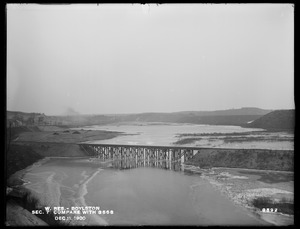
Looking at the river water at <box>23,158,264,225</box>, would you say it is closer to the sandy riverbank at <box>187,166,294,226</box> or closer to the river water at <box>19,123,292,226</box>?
the river water at <box>19,123,292,226</box>

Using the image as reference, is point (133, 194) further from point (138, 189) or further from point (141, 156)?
point (141, 156)

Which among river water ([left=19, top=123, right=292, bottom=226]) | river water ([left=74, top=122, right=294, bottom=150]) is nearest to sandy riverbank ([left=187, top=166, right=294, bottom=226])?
river water ([left=19, top=123, right=292, bottom=226])

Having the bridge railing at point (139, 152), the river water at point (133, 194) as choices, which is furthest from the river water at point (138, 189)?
the bridge railing at point (139, 152)

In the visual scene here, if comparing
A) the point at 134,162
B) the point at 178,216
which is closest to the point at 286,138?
the point at 178,216

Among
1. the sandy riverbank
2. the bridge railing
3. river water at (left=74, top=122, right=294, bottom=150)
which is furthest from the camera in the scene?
the bridge railing

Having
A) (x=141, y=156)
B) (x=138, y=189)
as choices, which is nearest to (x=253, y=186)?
(x=138, y=189)

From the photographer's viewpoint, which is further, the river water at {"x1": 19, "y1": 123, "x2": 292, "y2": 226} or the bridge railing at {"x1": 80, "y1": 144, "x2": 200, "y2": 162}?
the bridge railing at {"x1": 80, "y1": 144, "x2": 200, "y2": 162}

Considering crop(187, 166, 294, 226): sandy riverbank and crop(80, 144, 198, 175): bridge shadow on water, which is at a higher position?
crop(80, 144, 198, 175): bridge shadow on water
